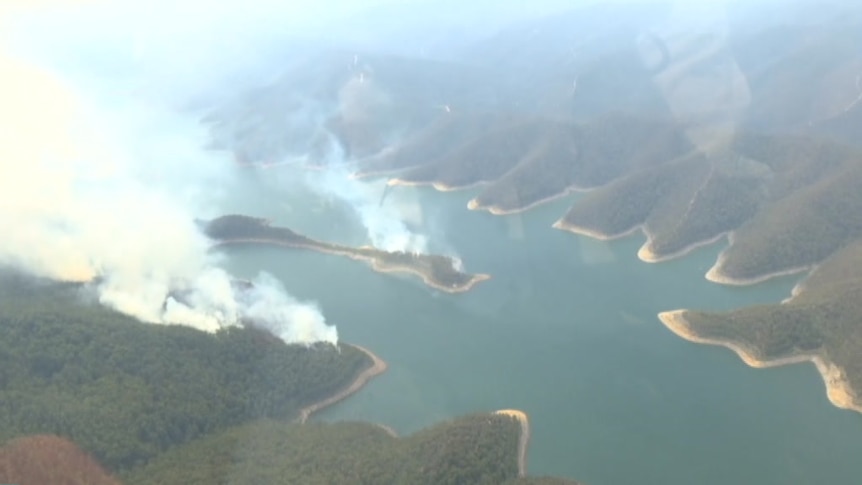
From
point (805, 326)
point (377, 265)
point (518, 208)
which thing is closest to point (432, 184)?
point (518, 208)

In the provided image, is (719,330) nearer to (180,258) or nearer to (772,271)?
(772,271)

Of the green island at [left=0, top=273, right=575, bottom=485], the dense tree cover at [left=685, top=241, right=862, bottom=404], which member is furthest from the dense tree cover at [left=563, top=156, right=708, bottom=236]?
the green island at [left=0, top=273, right=575, bottom=485]

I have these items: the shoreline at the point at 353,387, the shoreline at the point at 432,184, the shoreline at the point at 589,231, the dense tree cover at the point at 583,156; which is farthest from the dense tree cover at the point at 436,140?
the shoreline at the point at 353,387

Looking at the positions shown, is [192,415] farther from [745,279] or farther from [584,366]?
[745,279]

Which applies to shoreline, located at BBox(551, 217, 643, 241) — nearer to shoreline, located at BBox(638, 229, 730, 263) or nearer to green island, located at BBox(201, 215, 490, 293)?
shoreline, located at BBox(638, 229, 730, 263)

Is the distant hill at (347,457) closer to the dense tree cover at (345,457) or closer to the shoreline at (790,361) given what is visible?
the dense tree cover at (345,457)
